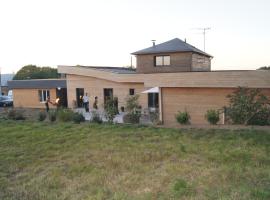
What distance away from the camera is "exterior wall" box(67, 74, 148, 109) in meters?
27.8

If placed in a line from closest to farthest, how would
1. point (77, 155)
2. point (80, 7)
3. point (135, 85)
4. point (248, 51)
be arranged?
point (77, 155) → point (80, 7) → point (135, 85) → point (248, 51)

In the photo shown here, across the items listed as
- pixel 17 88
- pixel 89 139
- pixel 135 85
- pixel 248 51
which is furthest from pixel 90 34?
pixel 89 139

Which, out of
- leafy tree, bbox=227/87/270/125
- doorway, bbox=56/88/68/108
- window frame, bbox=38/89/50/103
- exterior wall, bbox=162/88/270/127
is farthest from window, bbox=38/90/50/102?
leafy tree, bbox=227/87/270/125

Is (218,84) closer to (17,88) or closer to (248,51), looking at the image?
(248,51)

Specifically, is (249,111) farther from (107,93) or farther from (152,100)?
(107,93)

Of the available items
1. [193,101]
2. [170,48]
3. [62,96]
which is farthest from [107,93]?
[193,101]

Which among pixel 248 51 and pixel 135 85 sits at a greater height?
pixel 248 51

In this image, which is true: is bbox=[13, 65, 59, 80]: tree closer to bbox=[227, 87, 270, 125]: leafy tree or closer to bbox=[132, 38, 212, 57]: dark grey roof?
bbox=[132, 38, 212, 57]: dark grey roof

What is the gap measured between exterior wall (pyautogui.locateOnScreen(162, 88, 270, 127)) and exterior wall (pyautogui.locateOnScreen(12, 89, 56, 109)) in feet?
57.2

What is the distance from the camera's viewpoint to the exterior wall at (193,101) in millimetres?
18594

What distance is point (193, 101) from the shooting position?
64.0 ft

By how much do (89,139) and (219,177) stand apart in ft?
20.1

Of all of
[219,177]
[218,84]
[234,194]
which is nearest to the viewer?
[234,194]

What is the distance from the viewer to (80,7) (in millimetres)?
20125
